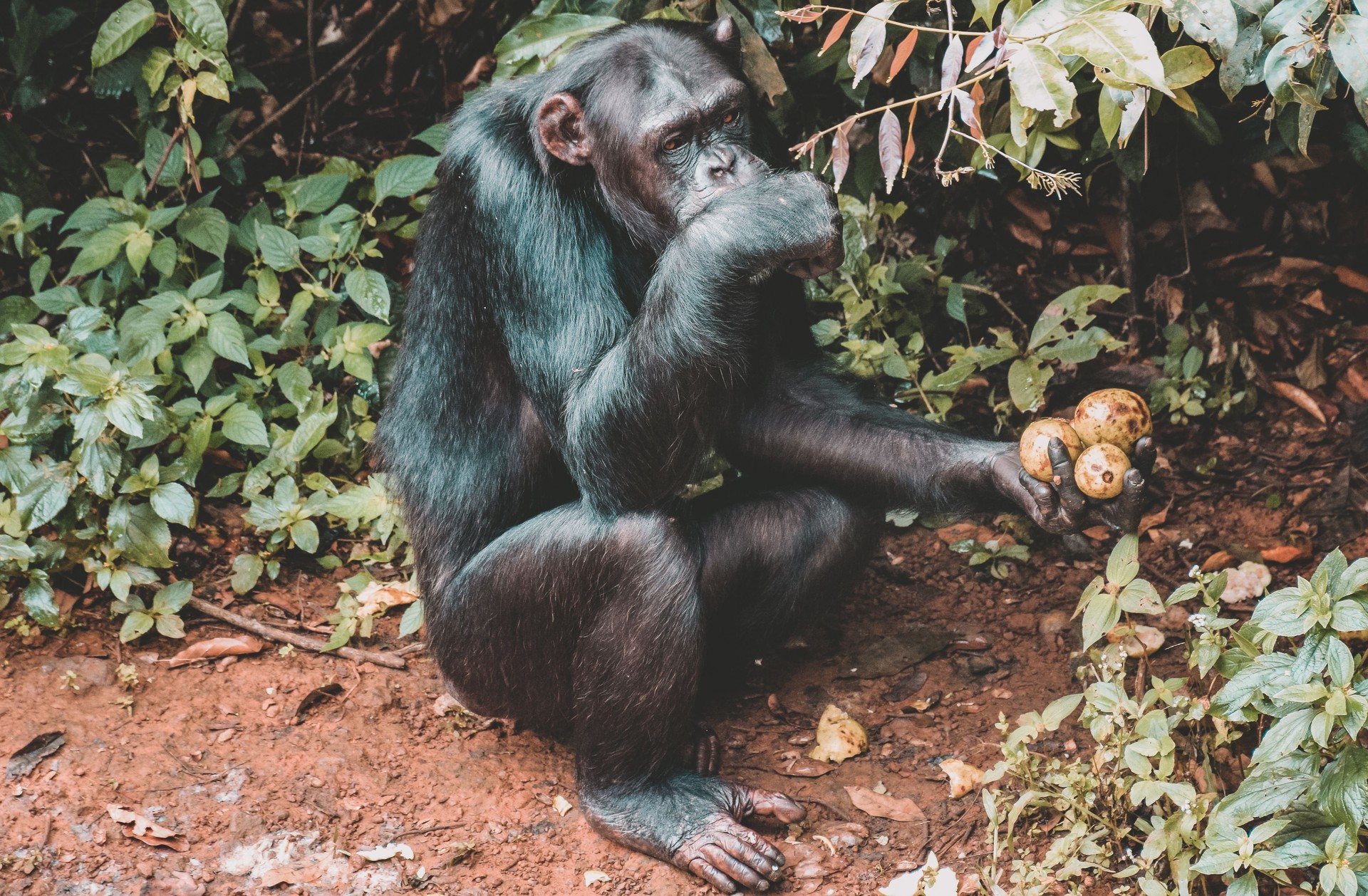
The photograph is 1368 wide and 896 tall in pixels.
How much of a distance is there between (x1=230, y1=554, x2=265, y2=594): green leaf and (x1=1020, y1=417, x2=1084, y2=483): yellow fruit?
3.57m

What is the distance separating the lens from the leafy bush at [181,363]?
18.7 ft

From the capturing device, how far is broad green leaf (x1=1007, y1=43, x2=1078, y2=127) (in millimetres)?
3363

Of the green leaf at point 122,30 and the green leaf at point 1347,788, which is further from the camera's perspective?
the green leaf at point 122,30

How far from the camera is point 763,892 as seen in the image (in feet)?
14.6

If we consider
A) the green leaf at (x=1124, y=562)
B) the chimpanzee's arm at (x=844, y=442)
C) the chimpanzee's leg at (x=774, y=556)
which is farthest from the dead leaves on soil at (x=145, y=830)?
the green leaf at (x=1124, y=562)

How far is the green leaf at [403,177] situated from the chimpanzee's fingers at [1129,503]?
3879mm

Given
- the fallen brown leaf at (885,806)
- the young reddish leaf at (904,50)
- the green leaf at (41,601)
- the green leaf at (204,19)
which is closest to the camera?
the young reddish leaf at (904,50)

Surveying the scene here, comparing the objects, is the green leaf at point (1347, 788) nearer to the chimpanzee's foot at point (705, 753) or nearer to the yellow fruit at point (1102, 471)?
the yellow fruit at point (1102, 471)

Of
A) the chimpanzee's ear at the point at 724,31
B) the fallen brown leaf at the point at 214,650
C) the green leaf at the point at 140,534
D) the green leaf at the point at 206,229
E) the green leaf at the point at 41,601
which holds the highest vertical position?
the chimpanzee's ear at the point at 724,31

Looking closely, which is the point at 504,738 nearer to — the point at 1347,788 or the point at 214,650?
Result: the point at 214,650

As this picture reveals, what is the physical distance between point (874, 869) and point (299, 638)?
2.75 meters

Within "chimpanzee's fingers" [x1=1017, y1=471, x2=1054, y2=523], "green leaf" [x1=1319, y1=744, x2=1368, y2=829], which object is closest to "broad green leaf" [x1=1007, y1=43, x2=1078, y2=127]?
"chimpanzee's fingers" [x1=1017, y1=471, x2=1054, y2=523]

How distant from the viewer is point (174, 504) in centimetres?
574

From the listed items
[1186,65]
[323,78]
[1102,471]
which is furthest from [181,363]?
[1186,65]
